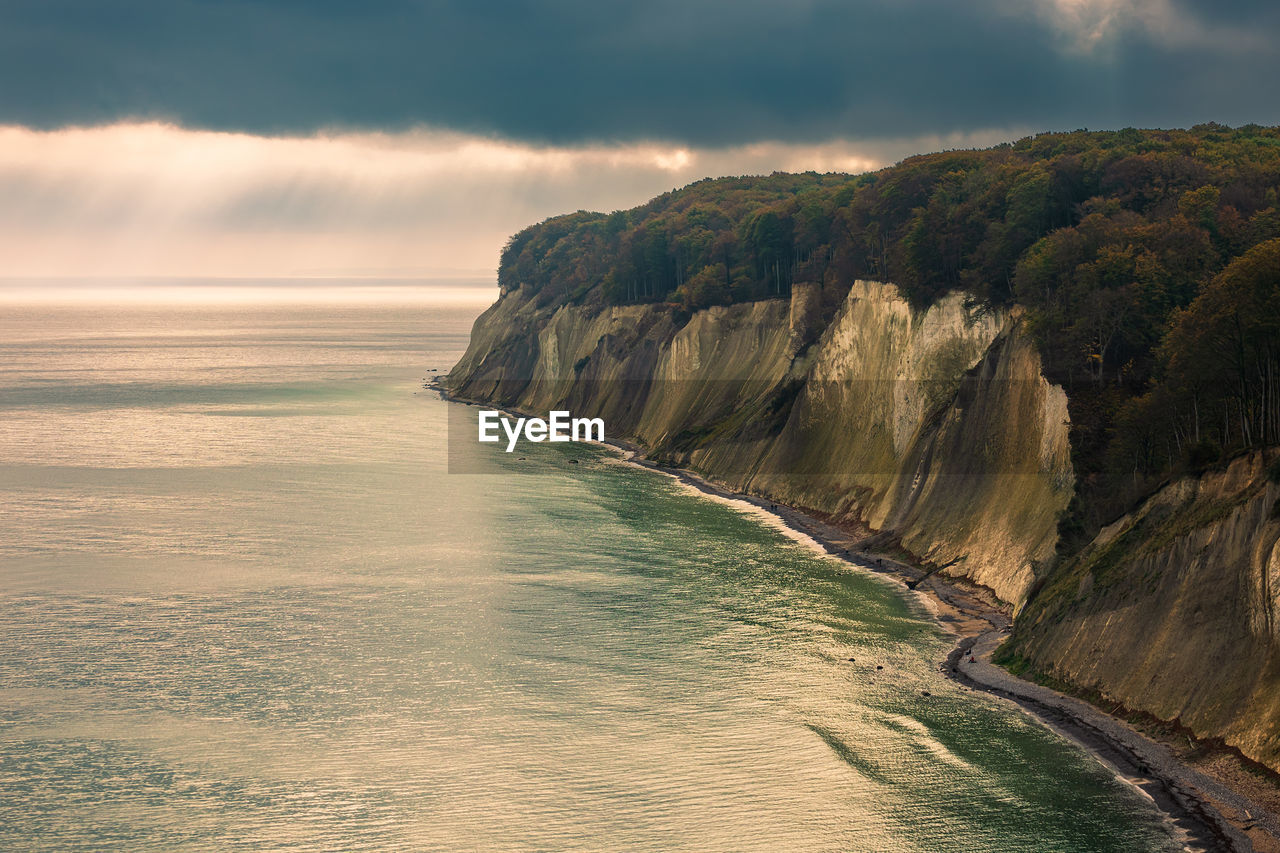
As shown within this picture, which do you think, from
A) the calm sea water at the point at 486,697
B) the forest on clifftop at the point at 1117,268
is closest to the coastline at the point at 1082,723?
the calm sea water at the point at 486,697

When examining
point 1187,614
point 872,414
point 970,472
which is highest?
point 872,414

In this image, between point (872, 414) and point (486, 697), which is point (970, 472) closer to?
point (872, 414)

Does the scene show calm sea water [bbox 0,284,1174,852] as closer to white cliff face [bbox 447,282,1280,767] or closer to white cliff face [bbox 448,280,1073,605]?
white cliff face [bbox 447,282,1280,767]

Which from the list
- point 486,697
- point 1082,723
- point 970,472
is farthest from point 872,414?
point 486,697

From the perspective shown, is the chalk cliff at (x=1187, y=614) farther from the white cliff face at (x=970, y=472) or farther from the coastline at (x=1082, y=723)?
the coastline at (x=1082, y=723)

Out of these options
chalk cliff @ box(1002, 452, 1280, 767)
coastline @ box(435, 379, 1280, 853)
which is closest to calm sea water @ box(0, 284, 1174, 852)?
coastline @ box(435, 379, 1280, 853)

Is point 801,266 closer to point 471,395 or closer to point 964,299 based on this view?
point 964,299

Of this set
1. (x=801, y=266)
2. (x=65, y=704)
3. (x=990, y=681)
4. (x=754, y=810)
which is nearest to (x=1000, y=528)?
(x=990, y=681)
